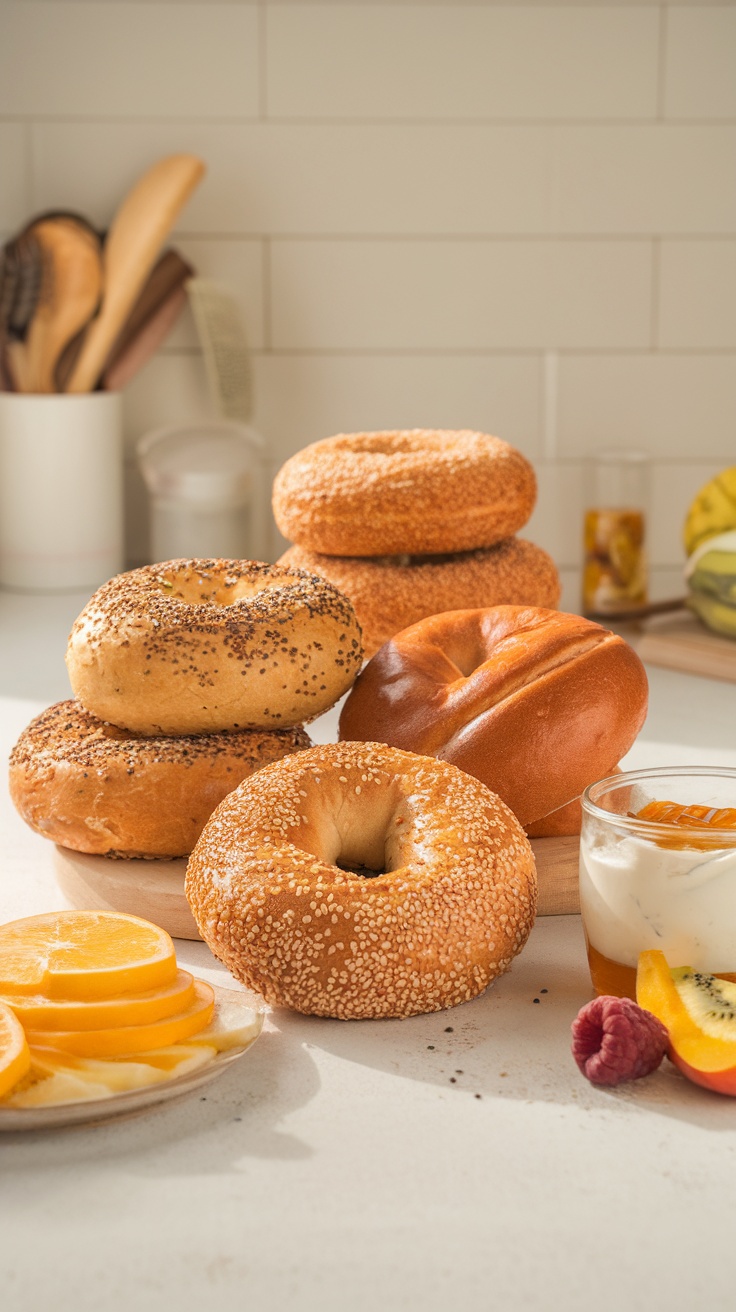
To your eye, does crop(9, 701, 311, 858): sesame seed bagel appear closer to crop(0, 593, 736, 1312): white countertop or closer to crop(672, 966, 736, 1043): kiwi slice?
crop(0, 593, 736, 1312): white countertop

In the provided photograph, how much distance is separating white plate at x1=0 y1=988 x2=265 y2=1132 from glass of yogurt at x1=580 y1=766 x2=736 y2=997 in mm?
207

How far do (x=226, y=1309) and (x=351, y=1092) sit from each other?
168 millimetres

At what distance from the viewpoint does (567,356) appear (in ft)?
6.84

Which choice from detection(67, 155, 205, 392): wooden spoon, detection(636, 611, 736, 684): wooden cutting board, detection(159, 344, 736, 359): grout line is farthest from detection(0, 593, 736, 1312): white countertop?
detection(159, 344, 736, 359): grout line

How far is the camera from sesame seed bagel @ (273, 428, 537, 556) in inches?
54.9

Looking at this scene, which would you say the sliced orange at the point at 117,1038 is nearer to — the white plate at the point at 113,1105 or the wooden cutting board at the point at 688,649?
the white plate at the point at 113,1105

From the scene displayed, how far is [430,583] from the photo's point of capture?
1.42 metres

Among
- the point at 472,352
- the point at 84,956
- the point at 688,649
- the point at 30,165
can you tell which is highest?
the point at 30,165

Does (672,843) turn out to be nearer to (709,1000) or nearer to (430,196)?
(709,1000)

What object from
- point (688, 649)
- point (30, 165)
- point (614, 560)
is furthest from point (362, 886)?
point (30, 165)

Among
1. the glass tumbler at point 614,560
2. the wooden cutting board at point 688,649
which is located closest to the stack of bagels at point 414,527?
the wooden cutting board at point 688,649

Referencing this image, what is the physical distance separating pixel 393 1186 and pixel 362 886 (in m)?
0.18

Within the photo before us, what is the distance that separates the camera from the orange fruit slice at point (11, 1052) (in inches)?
24.6

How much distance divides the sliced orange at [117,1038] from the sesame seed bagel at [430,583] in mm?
725
